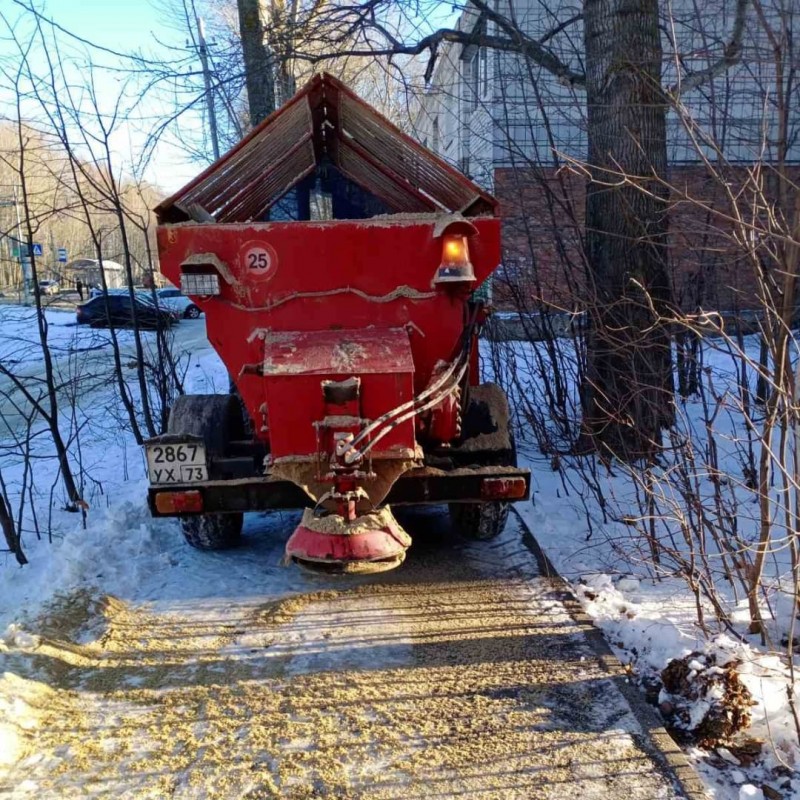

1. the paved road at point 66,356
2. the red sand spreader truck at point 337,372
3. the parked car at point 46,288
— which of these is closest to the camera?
the red sand spreader truck at point 337,372

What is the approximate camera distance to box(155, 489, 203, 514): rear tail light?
14.1 feet

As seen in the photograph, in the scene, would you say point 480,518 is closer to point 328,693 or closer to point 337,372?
point 337,372

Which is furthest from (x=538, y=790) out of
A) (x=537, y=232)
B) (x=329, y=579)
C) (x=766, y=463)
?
(x=537, y=232)

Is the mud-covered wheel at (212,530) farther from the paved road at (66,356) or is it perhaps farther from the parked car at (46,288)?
the parked car at (46,288)

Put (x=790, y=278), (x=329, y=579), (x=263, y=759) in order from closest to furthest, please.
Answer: (x=263, y=759) → (x=790, y=278) → (x=329, y=579)

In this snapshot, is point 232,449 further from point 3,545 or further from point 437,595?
point 3,545

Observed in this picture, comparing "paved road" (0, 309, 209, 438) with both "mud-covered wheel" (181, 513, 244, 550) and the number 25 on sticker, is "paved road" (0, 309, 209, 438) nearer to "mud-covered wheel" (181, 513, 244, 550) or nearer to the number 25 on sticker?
"mud-covered wheel" (181, 513, 244, 550)

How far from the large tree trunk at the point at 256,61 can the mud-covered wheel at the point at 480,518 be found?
233 inches

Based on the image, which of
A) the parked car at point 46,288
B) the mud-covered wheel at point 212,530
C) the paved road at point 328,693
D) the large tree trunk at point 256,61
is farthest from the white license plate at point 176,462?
the large tree trunk at point 256,61

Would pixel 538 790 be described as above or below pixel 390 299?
below

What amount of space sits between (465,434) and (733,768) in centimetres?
249

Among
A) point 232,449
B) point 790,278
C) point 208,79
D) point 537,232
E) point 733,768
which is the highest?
point 208,79

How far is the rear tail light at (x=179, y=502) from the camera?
4285 millimetres

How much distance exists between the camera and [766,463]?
3.19 meters
